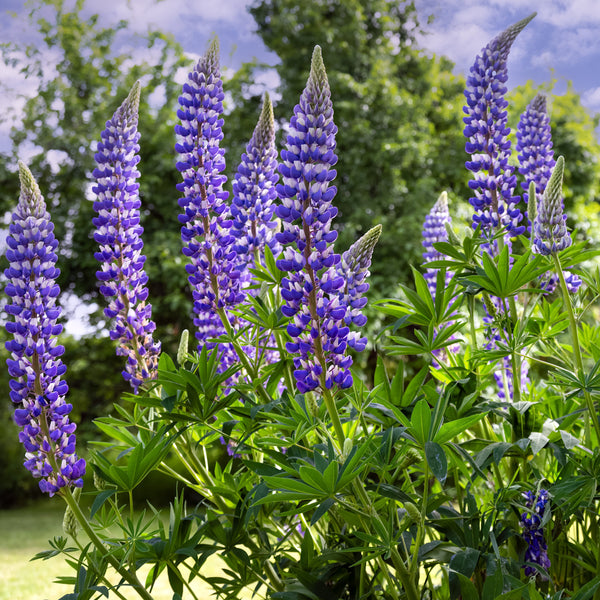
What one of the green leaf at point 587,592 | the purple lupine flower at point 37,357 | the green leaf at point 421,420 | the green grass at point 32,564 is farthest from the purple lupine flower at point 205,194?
the green grass at point 32,564

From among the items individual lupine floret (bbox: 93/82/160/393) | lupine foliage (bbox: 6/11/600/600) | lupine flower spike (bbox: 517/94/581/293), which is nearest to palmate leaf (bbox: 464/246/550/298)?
lupine foliage (bbox: 6/11/600/600)

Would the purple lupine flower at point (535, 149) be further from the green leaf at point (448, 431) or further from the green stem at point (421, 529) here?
the green stem at point (421, 529)

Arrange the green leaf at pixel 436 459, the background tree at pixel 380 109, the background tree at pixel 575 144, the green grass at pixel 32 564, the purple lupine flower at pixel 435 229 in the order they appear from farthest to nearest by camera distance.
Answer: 1. the background tree at pixel 575 144
2. the background tree at pixel 380 109
3. the green grass at pixel 32 564
4. the purple lupine flower at pixel 435 229
5. the green leaf at pixel 436 459

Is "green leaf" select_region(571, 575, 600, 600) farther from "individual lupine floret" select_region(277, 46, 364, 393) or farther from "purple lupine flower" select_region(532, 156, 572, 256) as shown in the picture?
"purple lupine flower" select_region(532, 156, 572, 256)

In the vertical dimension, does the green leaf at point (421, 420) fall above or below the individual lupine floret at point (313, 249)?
below

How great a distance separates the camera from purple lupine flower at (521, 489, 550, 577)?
1409 millimetres

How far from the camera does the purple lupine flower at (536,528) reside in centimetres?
141

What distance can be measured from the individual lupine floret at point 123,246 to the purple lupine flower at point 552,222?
1066 millimetres

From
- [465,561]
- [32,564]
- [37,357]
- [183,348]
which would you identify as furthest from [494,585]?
[32,564]

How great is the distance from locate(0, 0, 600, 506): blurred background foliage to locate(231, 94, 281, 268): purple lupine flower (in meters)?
6.92

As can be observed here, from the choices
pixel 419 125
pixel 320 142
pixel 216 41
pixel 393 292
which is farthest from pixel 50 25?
pixel 320 142

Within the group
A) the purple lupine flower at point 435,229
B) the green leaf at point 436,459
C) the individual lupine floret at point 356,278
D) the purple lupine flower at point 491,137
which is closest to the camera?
the green leaf at point 436,459

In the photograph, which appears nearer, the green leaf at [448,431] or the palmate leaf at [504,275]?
the green leaf at [448,431]

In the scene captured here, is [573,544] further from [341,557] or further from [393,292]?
[393,292]
